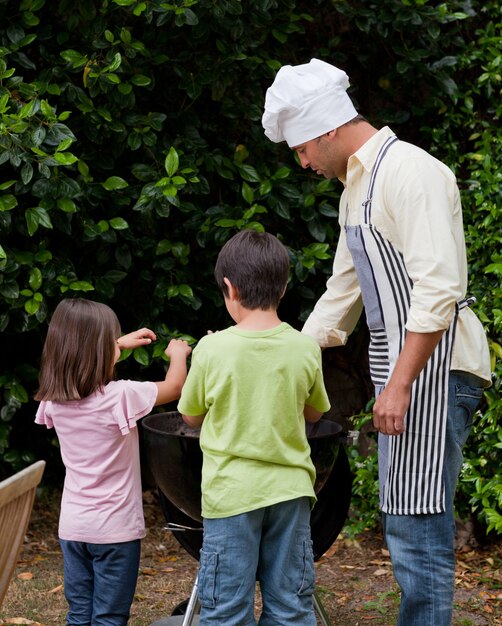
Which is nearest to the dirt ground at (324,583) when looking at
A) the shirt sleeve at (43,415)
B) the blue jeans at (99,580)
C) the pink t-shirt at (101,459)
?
the blue jeans at (99,580)

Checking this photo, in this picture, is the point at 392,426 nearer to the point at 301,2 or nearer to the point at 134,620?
the point at 134,620

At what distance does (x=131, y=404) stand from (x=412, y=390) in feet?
2.91

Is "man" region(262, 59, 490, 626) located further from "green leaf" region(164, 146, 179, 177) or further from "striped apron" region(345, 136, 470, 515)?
"green leaf" region(164, 146, 179, 177)

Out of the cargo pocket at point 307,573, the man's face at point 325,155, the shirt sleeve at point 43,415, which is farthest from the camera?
the shirt sleeve at point 43,415

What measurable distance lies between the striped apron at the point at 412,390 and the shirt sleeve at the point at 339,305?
391mm

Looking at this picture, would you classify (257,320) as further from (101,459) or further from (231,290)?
(101,459)

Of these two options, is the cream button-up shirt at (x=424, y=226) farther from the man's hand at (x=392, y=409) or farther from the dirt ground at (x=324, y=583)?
the dirt ground at (x=324, y=583)

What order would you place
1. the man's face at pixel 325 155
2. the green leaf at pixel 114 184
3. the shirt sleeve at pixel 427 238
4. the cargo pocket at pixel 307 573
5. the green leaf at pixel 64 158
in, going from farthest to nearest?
1. the green leaf at pixel 114 184
2. the green leaf at pixel 64 158
3. the man's face at pixel 325 155
4. the cargo pocket at pixel 307 573
5. the shirt sleeve at pixel 427 238

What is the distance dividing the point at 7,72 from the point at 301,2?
1716 mm

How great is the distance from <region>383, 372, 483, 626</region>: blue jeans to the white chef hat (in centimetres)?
84

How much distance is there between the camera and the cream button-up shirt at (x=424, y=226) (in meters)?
2.62

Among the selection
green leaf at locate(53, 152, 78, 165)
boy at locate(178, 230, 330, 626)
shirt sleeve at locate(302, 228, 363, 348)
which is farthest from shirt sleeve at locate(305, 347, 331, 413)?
green leaf at locate(53, 152, 78, 165)

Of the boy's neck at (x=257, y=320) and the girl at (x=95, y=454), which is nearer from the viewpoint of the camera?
the boy's neck at (x=257, y=320)

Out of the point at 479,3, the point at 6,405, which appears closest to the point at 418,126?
the point at 479,3
